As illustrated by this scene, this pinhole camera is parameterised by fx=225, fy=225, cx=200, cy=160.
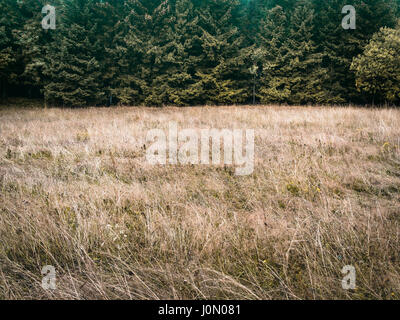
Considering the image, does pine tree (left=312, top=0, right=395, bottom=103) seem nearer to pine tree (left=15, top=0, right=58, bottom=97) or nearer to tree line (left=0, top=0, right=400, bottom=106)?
tree line (left=0, top=0, right=400, bottom=106)

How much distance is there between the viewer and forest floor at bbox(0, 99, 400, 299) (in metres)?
1.50

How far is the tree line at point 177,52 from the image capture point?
Result: 16.5m

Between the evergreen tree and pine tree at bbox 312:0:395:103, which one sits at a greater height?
pine tree at bbox 312:0:395:103

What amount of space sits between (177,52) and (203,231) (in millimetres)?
18476

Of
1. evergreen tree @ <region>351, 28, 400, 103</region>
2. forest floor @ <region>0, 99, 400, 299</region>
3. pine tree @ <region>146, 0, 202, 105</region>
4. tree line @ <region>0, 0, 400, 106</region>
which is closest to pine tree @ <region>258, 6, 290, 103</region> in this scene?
tree line @ <region>0, 0, 400, 106</region>

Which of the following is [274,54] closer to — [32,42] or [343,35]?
[343,35]

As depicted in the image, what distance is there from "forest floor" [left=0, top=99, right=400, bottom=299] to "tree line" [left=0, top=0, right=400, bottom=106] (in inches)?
612

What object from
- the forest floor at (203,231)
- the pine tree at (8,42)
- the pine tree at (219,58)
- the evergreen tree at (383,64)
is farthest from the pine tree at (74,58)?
the evergreen tree at (383,64)

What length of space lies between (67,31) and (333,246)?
67.8 ft

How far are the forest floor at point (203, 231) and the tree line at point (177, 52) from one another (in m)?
15.5

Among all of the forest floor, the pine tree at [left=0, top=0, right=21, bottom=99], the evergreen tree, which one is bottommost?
A: the forest floor

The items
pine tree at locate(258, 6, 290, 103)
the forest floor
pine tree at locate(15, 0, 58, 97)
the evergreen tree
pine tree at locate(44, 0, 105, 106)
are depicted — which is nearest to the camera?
the forest floor

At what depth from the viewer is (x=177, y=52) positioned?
706 inches
